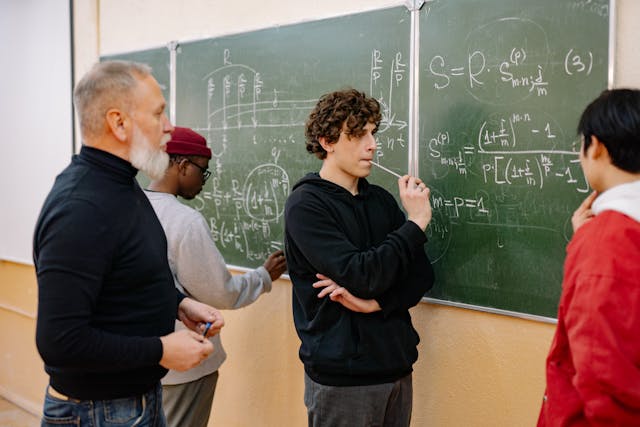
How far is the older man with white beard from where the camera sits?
139cm

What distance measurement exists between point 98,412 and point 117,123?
75cm

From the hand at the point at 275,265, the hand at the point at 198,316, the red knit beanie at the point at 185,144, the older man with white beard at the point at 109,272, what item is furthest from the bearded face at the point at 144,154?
the hand at the point at 275,265

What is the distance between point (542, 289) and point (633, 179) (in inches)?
32.8

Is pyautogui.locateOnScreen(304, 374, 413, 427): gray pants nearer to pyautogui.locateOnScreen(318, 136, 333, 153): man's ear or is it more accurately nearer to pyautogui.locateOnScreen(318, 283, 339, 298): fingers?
pyautogui.locateOnScreen(318, 283, 339, 298): fingers

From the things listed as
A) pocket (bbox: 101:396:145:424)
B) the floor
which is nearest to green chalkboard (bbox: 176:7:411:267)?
pocket (bbox: 101:396:145:424)

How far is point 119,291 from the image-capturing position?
4.99 feet

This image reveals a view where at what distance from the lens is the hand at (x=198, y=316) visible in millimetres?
1820

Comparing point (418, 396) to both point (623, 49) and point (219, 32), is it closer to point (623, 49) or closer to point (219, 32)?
point (623, 49)

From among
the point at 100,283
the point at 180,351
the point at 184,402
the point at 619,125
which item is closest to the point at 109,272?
the point at 100,283

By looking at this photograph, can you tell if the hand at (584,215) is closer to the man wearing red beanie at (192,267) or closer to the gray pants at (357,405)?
the gray pants at (357,405)

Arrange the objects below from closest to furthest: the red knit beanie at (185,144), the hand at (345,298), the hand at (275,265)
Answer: the hand at (345,298), the red knit beanie at (185,144), the hand at (275,265)

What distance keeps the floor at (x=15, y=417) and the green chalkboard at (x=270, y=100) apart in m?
2.10

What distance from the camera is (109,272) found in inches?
58.4

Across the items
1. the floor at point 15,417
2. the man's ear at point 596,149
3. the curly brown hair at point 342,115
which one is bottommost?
the floor at point 15,417
